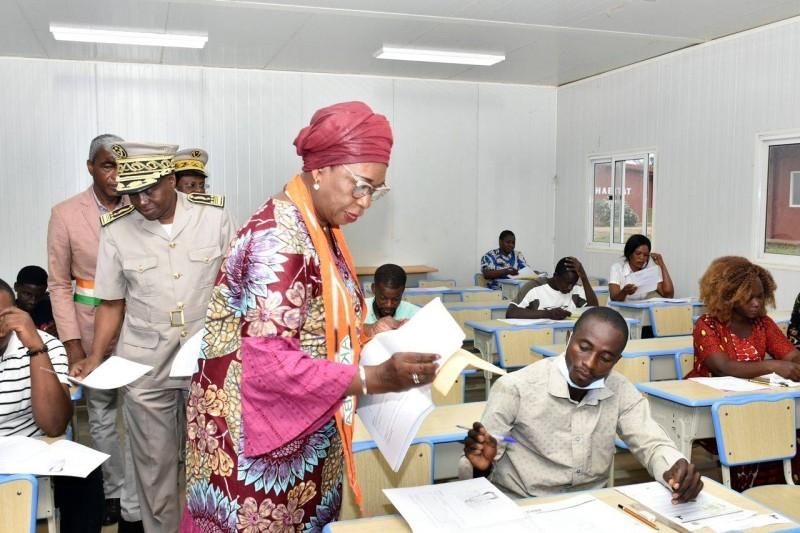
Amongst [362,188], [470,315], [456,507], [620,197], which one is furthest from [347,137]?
[620,197]

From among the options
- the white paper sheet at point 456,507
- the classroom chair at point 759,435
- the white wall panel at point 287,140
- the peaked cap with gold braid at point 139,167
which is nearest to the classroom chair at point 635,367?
the classroom chair at point 759,435

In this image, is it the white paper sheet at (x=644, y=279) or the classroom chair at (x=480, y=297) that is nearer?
the classroom chair at (x=480, y=297)

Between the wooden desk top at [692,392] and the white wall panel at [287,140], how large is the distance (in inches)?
248

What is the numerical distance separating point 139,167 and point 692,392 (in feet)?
8.60

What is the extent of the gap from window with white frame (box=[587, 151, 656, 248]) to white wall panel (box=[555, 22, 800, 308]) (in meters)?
0.17

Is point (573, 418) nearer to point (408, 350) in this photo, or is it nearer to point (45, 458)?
point (408, 350)

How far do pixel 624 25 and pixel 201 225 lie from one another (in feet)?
18.1

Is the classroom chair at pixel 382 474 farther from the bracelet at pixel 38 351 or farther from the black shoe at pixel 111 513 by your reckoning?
the black shoe at pixel 111 513

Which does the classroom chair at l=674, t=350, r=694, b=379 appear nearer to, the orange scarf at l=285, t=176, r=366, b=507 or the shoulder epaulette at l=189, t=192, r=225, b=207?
the shoulder epaulette at l=189, t=192, r=225, b=207

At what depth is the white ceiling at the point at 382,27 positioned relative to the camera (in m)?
6.04

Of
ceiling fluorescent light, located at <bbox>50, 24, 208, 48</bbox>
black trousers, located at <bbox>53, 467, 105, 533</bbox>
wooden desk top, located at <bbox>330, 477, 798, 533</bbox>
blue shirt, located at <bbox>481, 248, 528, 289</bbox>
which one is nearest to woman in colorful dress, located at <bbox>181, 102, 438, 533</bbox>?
wooden desk top, located at <bbox>330, 477, 798, 533</bbox>

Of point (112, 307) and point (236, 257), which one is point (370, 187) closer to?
point (236, 257)

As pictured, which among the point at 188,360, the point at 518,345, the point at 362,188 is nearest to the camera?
the point at 362,188

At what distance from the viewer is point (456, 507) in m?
1.62
